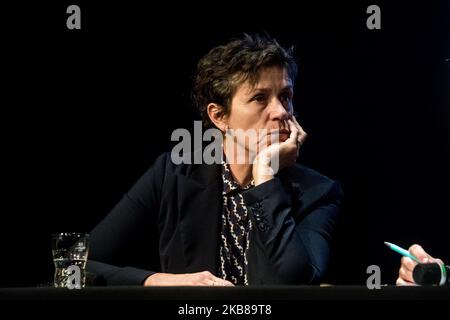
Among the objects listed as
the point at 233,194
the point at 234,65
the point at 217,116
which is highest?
the point at 234,65

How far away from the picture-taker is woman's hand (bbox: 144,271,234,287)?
176 centimetres

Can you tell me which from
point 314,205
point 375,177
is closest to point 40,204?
point 314,205

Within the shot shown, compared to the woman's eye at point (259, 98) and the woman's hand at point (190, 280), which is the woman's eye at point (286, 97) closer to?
the woman's eye at point (259, 98)

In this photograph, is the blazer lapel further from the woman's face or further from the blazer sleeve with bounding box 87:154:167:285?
the woman's face

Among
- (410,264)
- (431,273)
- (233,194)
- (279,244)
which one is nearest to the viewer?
(431,273)

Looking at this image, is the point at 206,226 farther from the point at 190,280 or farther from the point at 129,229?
the point at 190,280

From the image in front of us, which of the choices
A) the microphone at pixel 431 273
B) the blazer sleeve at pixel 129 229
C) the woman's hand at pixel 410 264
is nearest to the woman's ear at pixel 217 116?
the blazer sleeve at pixel 129 229

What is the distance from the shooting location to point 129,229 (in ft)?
7.50

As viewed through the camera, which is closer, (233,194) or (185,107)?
(233,194)

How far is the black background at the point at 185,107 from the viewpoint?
2527 mm

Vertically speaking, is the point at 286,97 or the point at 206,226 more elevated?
the point at 286,97

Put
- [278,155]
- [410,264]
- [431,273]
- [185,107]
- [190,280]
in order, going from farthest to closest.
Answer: [185,107], [278,155], [190,280], [410,264], [431,273]

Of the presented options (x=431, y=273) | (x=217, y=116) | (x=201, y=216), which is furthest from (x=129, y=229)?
(x=431, y=273)

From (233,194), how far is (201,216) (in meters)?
0.16
